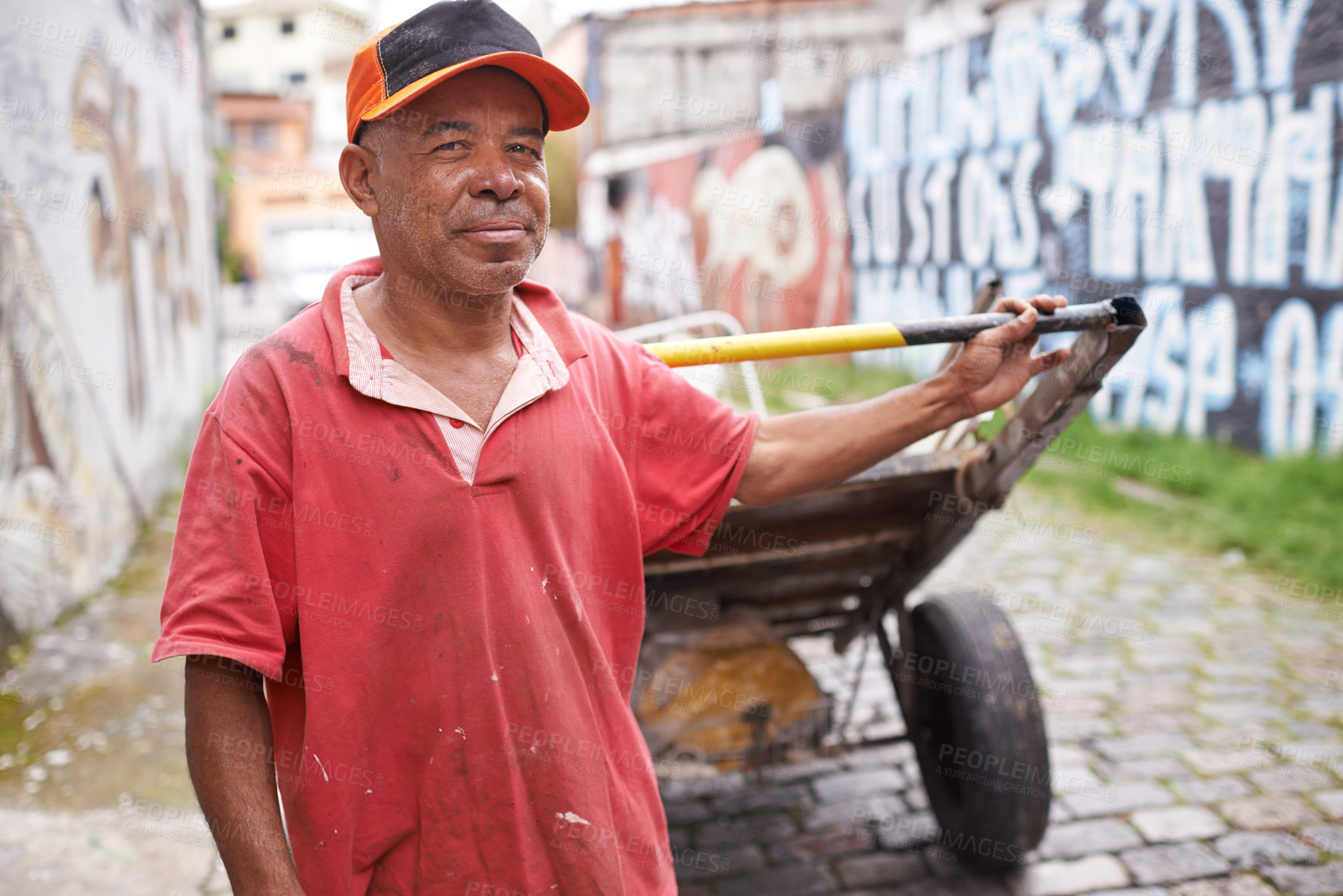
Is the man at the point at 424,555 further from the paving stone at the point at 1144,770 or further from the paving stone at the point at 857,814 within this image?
the paving stone at the point at 1144,770

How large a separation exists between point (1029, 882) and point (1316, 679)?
2.30m

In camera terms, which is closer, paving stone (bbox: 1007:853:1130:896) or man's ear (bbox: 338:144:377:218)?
man's ear (bbox: 338:144:377:218)

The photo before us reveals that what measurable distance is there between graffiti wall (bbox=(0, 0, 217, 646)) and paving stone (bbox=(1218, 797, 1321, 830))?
17.0 ft

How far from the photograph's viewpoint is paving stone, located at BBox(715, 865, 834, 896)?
3129 millimetres

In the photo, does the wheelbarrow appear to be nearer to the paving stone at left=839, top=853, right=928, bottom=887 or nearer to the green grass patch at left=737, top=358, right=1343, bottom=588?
the paving stone at left=839, top=853, right=928, bottom=887

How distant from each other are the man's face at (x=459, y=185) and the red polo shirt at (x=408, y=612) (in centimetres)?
17

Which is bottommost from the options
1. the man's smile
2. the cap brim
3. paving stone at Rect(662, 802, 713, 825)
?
paving stone at Rect(662, 802, 713, 825)

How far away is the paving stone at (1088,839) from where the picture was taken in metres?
3.27

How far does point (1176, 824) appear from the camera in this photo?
341cm

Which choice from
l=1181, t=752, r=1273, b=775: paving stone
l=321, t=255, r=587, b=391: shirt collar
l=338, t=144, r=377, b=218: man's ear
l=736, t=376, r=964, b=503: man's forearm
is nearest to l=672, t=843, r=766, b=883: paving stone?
l=736, t=376, r=964, b=503: man's forearm

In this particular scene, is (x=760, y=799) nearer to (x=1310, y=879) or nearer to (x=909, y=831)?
(x=909, y=831)

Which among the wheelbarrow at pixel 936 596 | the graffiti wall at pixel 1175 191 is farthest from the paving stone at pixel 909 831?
the graffiti wall at pixel 1175 191

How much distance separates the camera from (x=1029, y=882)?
10.2ft

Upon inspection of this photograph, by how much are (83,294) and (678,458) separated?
17.0 feet
